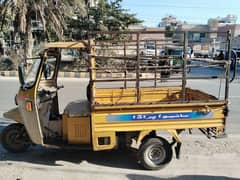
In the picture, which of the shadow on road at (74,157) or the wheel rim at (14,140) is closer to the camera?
the shadow on road at (74,157)

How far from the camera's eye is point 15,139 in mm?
5570

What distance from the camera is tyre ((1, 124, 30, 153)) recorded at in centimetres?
555

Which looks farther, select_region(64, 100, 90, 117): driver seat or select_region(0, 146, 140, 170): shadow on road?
select_region(0, 146, 140, 170): shadow on road

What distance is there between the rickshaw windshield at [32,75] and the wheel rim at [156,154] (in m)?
2.09

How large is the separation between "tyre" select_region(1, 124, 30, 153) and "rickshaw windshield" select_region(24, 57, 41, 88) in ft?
2.64

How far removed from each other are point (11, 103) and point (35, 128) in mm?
5460

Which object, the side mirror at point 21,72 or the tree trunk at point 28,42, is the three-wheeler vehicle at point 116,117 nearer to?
the side mirror at point 21,72

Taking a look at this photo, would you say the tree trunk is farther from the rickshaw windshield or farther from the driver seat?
the driver seat

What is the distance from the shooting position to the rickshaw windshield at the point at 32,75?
5.21 m

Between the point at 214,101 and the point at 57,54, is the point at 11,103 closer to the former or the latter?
the point at 57,54

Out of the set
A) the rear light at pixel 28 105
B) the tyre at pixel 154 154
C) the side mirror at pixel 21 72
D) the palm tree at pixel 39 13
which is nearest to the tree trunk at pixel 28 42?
the palm tree at pixel 39 13

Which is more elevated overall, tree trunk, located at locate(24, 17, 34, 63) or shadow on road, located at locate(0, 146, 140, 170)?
tree trunk, located at locate(24, 17, 34, 63)

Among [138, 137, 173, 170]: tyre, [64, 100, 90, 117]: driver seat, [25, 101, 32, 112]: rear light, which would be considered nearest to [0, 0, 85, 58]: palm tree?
[64, 100, 90, 117]: driver seat

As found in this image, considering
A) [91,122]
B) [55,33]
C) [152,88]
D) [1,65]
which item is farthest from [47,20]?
[91,122]
